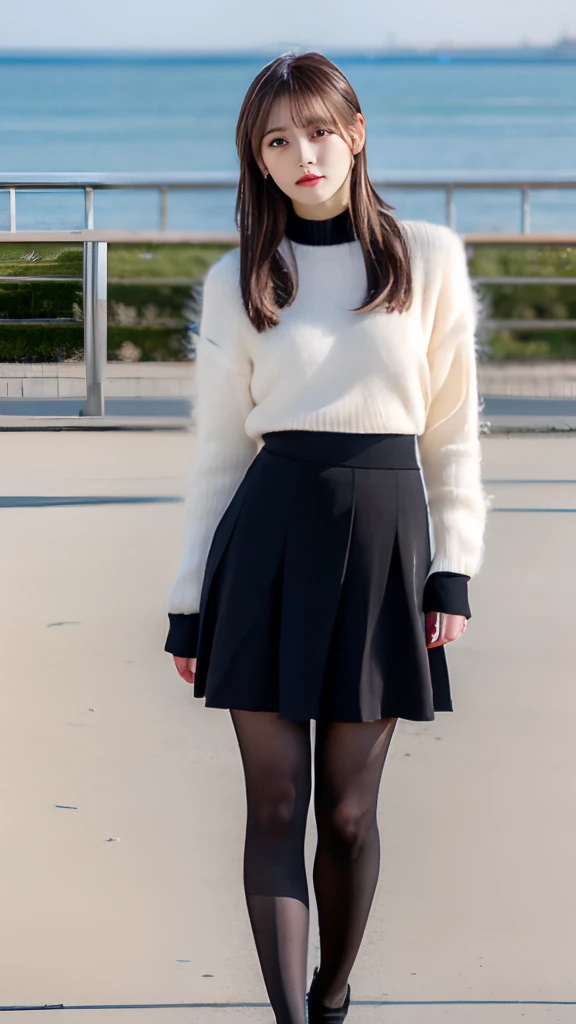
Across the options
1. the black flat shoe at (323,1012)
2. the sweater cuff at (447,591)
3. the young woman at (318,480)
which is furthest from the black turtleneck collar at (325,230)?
the black flat shoe at (323,1012)

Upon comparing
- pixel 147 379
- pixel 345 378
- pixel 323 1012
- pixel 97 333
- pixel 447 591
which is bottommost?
pixel 323 1012

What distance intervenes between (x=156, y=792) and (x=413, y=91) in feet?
427

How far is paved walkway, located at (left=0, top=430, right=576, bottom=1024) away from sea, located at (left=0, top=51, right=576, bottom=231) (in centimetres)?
155

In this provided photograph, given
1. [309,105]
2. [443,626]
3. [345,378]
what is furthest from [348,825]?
[309,105]

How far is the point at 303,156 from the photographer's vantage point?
192cm

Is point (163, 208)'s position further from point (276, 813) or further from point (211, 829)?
point (276, 813)

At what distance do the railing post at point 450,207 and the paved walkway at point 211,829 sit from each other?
6153mm

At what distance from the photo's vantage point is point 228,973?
8.24 ft

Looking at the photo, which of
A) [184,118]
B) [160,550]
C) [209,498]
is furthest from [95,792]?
[184,118]

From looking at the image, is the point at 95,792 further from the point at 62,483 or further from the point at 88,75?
the point at 88,75

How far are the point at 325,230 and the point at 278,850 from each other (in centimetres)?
90

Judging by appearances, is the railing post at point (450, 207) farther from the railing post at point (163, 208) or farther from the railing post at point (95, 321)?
the railing post at point (95, 321)

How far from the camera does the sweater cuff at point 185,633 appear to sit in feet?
6.82

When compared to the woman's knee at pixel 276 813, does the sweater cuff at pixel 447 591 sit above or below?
above
